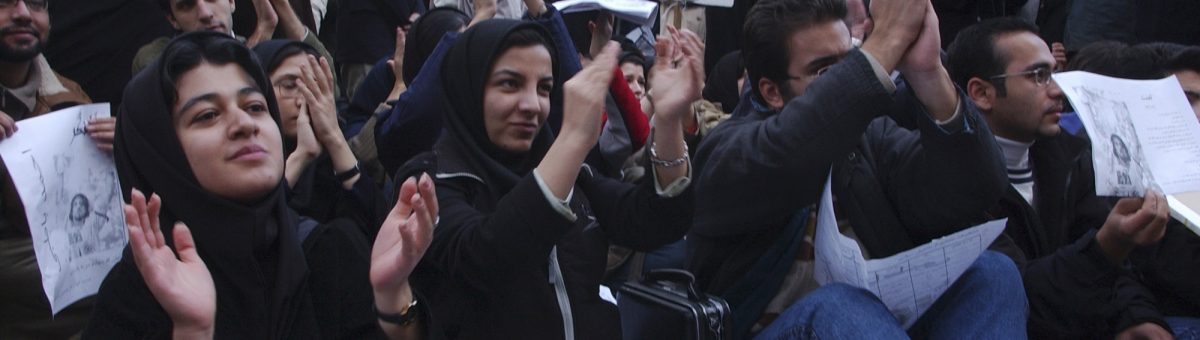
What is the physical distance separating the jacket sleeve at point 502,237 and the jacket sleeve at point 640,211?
308mm

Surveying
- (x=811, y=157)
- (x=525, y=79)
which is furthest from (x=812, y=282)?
(x=525, y=79)

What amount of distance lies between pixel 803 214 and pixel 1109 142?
2.60 ft

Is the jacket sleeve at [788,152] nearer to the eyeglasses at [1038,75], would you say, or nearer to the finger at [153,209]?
the eyeglasses at [1038,75]

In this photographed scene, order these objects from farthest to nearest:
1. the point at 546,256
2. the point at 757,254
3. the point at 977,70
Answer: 1. the point at 977,70
2. the point at 757,254
3. the point at 546,256

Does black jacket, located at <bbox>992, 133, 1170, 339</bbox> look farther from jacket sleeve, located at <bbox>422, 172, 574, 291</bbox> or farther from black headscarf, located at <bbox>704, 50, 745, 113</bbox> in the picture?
black headscarf, located at <bbox>704, 50, 745, 113</bbox>

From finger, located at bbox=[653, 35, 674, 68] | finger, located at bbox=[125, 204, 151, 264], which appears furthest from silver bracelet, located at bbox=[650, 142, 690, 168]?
finger, located at bbox=[125, 204, 151, 264]

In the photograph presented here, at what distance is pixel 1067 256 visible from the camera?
2.86 meters

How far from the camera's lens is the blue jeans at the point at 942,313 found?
229 cm

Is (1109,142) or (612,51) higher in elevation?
(612,51)

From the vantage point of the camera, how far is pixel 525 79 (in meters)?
2.78

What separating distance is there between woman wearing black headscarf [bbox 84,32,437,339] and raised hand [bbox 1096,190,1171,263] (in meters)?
1.74

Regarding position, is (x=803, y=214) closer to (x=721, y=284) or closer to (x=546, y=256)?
(x=721, y=284)

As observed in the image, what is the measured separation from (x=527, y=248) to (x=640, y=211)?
1.45ft

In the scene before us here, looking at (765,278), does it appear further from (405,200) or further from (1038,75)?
(1038,75)
